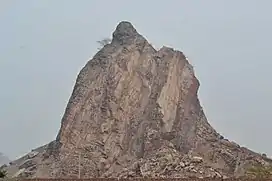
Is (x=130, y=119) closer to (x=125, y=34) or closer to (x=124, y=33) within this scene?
(x=125, y=34)

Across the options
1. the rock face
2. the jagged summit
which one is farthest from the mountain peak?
the rock face

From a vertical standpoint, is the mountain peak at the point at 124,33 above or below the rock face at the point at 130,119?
above

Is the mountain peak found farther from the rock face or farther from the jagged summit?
the rock face

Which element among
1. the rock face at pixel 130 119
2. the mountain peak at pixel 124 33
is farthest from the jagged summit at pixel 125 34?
the rock face at pixel 130 119

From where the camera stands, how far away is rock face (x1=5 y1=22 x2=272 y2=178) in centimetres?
5962

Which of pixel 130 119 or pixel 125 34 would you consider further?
pixel 125 34

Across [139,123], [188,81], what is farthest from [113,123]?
[188,81]

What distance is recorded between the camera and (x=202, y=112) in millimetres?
66750

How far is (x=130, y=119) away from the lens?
63.9m

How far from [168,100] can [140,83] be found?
3.98 meters

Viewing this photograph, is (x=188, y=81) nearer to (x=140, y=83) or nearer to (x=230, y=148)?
(x=140, y=83)

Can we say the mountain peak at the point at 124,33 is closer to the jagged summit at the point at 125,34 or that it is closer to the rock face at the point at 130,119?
the jagged summit at the point at 125,34

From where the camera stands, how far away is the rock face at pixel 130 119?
5962 cm

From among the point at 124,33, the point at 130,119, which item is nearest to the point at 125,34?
the point at 124,33
